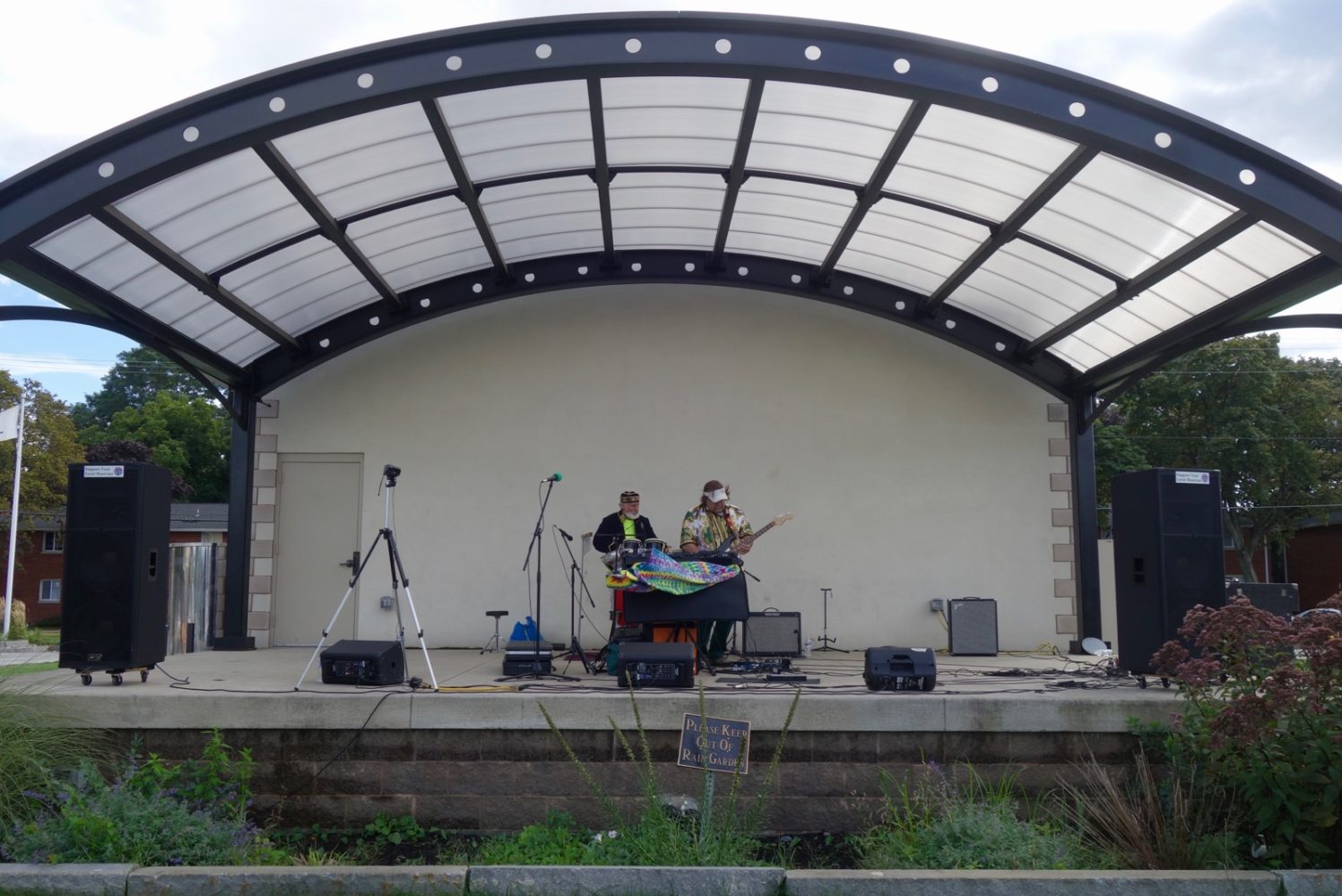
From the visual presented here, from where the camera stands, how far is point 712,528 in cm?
830

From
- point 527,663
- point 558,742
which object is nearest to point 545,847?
point 558,742

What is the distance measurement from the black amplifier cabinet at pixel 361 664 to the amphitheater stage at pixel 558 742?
47cm

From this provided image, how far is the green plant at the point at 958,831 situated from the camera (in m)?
4.57

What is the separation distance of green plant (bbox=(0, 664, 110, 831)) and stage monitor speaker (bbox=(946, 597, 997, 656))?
22.1ft

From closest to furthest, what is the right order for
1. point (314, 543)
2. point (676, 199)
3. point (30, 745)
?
point (30, 745)
point (676, 199)
point (314, 543)

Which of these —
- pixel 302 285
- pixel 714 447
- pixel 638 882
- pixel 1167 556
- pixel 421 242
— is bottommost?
pixel 638 882

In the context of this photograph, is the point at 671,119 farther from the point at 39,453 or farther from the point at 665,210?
the point at 39,453

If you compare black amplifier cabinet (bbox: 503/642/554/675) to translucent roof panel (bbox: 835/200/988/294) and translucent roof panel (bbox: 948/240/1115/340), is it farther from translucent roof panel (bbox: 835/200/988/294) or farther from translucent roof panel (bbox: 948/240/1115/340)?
translucent roof panel (bbox: 948/240/1115/340)

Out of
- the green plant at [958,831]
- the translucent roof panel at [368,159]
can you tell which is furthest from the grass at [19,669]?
the green plant at [958,831]

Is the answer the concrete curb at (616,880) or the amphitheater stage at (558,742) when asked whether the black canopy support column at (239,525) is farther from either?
the concrete curb at (616,880)

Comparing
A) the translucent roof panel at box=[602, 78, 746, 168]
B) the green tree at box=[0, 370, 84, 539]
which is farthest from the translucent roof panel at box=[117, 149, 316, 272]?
the green tree at box=[0, 370, 84, 539]

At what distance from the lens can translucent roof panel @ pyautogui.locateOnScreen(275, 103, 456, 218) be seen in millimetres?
6730

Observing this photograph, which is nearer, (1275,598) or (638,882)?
(638,882)

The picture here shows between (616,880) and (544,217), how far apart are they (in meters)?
6.15
